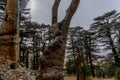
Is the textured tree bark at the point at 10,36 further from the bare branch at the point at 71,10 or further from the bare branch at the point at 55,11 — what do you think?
the bare branch at the point at 71,10


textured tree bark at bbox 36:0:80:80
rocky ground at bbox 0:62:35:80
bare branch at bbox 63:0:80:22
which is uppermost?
bare branch at bbox 63:0:80:22

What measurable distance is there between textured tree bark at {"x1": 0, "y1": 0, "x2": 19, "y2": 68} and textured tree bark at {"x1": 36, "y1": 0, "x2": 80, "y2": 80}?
466 centimetres

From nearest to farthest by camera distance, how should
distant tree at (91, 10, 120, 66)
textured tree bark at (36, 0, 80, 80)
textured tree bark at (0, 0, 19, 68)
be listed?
1. textured tree bark at (36, 0, 80, 80)
2. textured tree bark at (0, 0, 19, 68)
3. distant tree at (91, 10, 120, 66)

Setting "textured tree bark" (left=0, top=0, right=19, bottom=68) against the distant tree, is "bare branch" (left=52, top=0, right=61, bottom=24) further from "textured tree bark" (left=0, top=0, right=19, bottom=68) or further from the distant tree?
the distant tree

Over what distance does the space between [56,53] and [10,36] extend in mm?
5259

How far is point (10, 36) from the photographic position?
8617 mm

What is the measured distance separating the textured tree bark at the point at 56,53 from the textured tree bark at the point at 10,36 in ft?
15.3

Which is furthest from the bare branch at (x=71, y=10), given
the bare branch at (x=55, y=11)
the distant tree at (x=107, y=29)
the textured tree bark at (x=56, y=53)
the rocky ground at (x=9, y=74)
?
the distant tree at (x=107, y=29)

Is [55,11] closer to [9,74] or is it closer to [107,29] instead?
[9,74]

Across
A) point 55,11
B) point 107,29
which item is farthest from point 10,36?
point 107,29

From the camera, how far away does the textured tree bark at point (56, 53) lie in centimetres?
352

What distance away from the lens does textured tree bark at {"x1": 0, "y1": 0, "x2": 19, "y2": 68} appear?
846 cm

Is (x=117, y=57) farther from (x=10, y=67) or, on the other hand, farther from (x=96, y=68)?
(x=10, y=67)

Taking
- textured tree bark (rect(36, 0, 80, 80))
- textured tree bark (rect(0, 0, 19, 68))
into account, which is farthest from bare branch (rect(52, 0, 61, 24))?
textured tree bark (rect(0, 0, 19, 68))
